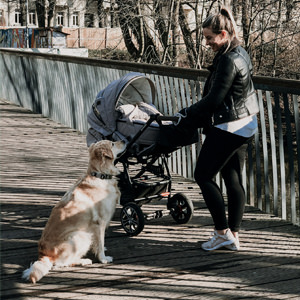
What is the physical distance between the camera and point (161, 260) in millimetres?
4844

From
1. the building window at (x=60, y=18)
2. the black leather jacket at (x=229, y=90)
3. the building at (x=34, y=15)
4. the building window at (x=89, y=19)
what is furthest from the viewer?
the building window at (x=60, y=18)

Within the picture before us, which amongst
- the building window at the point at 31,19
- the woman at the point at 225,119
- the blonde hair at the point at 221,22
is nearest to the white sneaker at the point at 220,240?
the woman at the point at 225,119

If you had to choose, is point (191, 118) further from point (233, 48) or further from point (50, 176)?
point (50, 176)

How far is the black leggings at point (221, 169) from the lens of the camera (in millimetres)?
4734

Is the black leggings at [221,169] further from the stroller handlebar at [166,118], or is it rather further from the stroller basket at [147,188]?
the stroller basket at [147,188]

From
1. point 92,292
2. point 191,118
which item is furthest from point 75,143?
point 92,292

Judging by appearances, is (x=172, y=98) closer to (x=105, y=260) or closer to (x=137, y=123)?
(x=137, y=123)

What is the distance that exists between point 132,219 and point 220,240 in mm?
871

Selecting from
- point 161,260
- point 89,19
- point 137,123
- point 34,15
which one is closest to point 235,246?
point 161,260

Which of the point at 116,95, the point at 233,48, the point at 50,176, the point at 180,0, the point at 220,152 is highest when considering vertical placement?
the point at 180,0

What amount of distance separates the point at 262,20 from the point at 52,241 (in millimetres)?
13915

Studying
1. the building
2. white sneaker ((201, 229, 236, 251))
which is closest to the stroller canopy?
white sneaker ((201, 229, 236, 251))

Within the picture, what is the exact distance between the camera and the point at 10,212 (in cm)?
630

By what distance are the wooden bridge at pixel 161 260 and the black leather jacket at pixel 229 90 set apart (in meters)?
1.18
